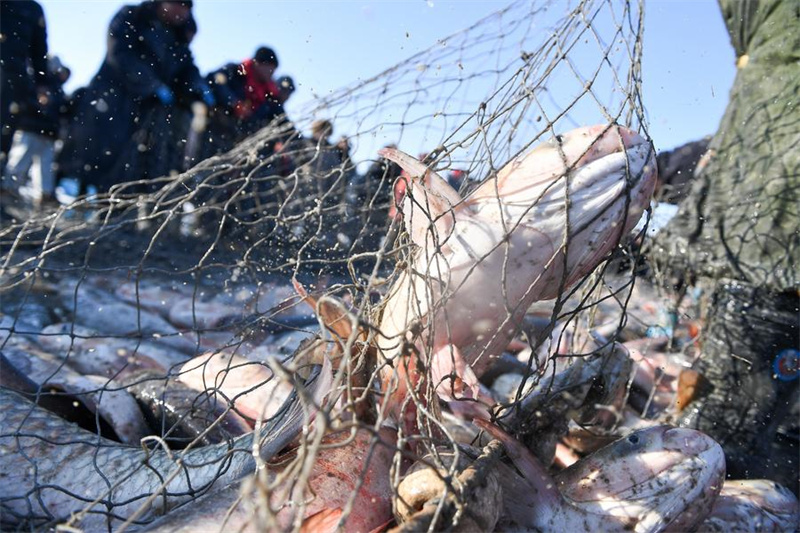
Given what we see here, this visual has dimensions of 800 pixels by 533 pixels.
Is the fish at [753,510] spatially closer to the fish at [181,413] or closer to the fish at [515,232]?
the fish at [515,232]

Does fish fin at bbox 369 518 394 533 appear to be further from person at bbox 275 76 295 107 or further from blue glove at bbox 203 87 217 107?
blue glove at bbox 203 87 217 107

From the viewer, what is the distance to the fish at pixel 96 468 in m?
1.80

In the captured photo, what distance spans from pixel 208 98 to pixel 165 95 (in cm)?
43

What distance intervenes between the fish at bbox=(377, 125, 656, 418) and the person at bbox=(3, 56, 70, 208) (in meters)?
6.10

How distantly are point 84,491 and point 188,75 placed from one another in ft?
18.0

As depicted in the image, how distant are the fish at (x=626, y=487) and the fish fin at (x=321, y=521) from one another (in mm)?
439

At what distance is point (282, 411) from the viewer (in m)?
1.91

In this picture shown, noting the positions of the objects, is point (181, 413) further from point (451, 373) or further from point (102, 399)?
point (451, 373)

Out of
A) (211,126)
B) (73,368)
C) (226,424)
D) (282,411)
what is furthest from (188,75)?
(282,411)

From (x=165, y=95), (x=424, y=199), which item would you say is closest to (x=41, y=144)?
(x=165, y=95)

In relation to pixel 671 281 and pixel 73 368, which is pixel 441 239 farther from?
pixel 73 368

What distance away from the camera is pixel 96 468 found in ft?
6.23

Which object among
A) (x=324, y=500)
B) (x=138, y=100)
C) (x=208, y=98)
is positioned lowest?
(x=324, y=500)

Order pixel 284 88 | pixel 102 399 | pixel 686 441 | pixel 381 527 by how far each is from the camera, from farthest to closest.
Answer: pixel 284 88 < pixel 102 399 < pixel 686 441 < pixel 381 527
